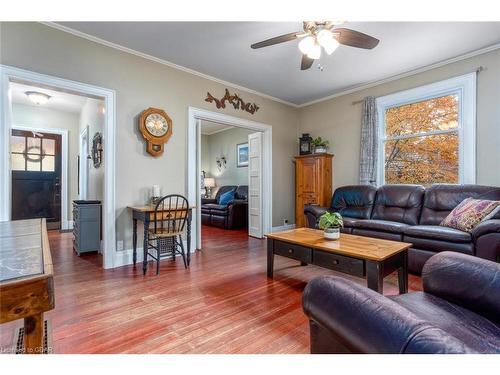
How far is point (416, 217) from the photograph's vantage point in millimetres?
3555

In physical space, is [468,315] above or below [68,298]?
above

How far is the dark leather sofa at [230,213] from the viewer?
19.5 feet

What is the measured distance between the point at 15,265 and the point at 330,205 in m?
4.44

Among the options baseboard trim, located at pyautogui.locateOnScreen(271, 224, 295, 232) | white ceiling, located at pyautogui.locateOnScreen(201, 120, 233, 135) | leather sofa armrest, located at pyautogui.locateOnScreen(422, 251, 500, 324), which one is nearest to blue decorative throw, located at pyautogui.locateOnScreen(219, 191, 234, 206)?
baseboard trim, located at pyautogui.locateOnScreen(271, 224, 295, 232)

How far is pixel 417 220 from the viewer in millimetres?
3535

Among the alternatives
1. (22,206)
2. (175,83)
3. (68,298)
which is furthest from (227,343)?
(22,206)

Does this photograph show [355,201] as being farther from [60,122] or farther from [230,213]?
[60,122]

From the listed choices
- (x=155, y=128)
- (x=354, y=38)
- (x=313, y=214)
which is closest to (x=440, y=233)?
(x=313, y=214)

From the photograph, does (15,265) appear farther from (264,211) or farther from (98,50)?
(264,211)

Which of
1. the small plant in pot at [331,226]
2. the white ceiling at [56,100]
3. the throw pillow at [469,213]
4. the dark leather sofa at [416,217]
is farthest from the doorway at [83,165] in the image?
the throw pillow at [469,213]

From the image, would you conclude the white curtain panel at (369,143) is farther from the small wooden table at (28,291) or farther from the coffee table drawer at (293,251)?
the small wooden table at (28,291)

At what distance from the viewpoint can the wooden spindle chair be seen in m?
3.05

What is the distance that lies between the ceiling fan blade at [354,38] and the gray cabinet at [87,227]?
3.81 m

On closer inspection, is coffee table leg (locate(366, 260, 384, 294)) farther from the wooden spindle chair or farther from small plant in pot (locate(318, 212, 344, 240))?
the wooden spindle chair
